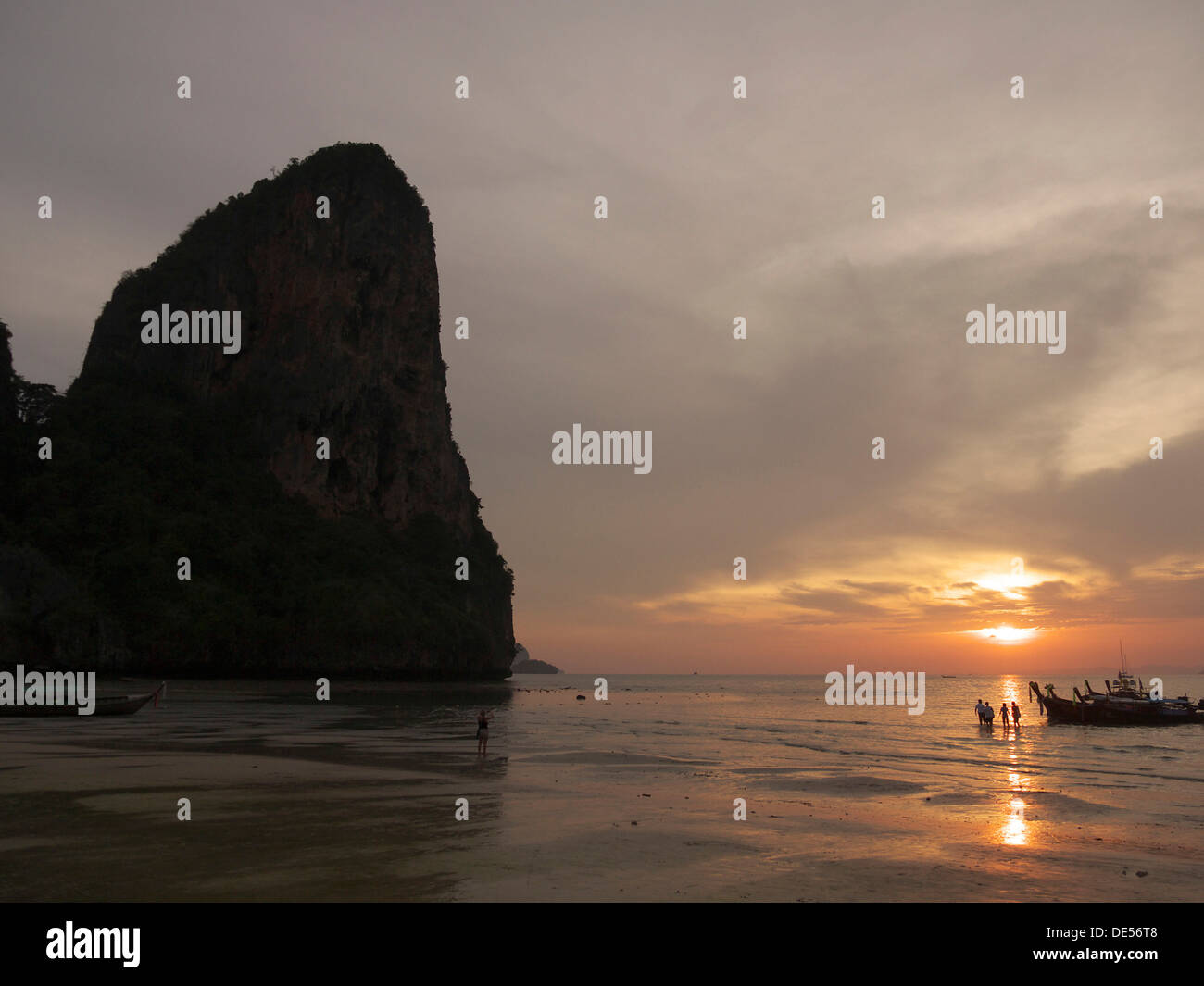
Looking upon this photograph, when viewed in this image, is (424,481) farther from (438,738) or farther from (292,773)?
(292,773)

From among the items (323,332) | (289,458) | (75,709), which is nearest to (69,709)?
(75,709)

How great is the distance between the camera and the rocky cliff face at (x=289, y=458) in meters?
88.6

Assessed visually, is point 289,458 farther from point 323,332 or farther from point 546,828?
point 546,828

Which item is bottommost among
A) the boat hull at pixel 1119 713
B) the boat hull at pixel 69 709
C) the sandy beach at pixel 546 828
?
the boat hull at pixel 1119 713

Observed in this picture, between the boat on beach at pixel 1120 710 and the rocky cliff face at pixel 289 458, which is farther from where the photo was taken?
the rocky cliff face at pixel 289 458

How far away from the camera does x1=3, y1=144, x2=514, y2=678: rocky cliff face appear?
3487 inches

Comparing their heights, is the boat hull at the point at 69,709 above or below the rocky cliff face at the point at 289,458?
below

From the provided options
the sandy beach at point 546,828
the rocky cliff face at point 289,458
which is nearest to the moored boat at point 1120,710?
the sandy beach at point 546,828

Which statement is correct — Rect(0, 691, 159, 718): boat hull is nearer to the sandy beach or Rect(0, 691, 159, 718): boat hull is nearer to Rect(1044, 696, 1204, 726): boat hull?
the sandy beach

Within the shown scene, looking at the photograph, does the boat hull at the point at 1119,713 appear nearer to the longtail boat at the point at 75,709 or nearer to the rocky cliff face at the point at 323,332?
the longtail boat at the point at 75,709

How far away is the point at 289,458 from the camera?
390ft

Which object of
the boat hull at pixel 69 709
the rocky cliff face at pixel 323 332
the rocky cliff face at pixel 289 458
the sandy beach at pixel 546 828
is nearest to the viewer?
the sandy beach at pixel 546 828

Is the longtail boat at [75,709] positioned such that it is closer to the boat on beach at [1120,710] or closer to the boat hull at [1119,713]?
the boat on beach at [1120,710]

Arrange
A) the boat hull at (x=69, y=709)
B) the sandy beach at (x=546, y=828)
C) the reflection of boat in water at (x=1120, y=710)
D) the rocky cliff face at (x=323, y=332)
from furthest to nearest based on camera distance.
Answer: the rocky cliff face at (x=323, y=332), the reflection of boat in water at (x=1120, y=710), the boat hull at (x=69, y=709), the sandy beach at (x=546, y=828)
